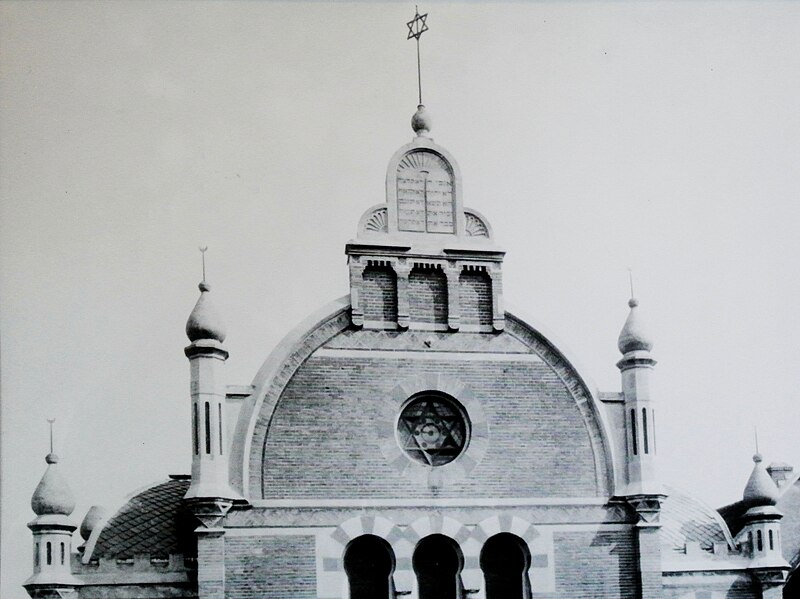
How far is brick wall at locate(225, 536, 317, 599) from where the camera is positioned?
21.5 meters

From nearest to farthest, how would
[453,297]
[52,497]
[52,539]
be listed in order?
[52,539] → [52,497] → [453,297]

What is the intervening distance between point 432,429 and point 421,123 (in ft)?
20.6

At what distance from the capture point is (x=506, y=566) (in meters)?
22.9

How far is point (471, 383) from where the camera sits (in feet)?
76.7

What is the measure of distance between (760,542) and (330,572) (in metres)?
9.25

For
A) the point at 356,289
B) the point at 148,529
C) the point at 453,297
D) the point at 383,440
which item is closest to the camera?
the point at 383,440

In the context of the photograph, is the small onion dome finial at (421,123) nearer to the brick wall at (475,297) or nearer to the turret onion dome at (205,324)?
the brick wall at (475,297)

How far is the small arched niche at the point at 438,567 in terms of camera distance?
73.6ft

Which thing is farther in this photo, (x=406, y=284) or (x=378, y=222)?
(x=378, y=222)

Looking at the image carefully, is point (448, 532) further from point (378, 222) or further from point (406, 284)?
point (378, 222)

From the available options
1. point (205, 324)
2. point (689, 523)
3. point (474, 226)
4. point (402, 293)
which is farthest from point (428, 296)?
Result: point (689, 523)

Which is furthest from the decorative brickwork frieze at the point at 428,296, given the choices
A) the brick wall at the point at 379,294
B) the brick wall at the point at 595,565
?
the brick wall at the point at 595,565

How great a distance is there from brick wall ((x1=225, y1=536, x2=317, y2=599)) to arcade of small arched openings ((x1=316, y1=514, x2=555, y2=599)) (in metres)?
0.24

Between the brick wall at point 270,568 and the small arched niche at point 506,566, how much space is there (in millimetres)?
3423
